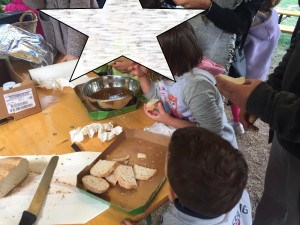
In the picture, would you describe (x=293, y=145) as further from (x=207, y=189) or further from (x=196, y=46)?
(x=196, y=46)

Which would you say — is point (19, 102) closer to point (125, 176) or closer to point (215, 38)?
point (125, 176)

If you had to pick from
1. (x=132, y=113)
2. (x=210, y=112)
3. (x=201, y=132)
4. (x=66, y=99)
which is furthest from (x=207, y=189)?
(x=66, y=99)

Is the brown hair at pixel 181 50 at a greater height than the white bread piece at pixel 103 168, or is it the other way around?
the brown hair at pixel 181 50

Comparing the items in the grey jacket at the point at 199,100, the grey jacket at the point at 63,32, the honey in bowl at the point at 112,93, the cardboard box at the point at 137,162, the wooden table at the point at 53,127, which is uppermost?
the grey jacket at the point at 63,32

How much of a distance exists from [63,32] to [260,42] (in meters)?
1.11

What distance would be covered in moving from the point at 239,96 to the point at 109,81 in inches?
24.7

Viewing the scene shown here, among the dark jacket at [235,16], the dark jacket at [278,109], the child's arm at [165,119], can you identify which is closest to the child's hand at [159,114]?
the child's arm at [165,119]

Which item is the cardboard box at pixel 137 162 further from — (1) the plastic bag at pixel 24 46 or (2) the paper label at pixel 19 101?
(1) the plastic bag at pixel 24 46

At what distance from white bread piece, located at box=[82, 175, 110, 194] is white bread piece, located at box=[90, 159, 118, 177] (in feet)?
0.05

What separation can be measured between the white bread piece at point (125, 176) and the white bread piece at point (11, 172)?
0.87 ft

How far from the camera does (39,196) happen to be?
2.48 ft

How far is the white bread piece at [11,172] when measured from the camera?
766 mm

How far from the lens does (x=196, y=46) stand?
1022 mm

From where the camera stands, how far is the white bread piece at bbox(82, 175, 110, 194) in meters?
0.75
